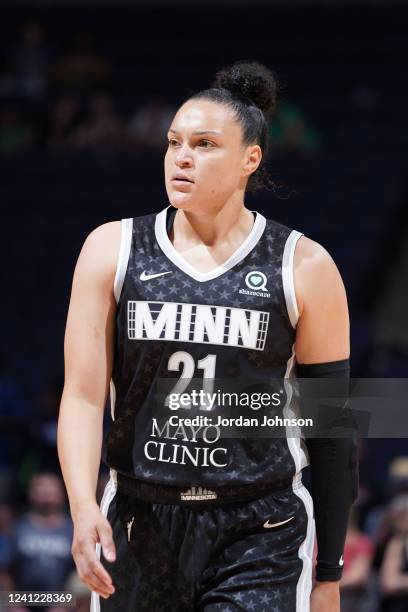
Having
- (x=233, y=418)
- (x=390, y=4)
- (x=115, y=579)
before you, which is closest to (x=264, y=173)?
(x=233, y=418)

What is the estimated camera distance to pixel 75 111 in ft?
32.4

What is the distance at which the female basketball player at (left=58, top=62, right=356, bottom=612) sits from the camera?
2.83m

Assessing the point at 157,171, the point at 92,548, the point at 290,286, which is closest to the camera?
the point at 92,548

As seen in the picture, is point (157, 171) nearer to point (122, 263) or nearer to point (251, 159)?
point (251, 159)

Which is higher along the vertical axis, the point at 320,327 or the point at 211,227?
the point at 211,227

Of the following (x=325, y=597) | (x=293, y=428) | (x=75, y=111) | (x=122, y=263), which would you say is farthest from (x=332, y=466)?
(x=75, y=111)

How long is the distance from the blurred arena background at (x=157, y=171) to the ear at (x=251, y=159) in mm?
3326

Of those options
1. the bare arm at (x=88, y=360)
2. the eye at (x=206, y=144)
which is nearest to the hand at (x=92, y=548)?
the bare arm at (x=88, y=360)

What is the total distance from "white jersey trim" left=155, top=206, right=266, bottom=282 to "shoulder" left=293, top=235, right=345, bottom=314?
0.13m

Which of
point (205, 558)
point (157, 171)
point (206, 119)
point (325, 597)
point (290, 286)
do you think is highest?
point (206, 119)

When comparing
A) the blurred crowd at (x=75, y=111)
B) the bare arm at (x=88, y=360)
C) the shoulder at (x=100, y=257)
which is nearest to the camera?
the bare arm at (x=88, y=360)

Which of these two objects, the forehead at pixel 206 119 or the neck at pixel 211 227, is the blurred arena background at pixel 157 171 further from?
the forehead at pixel 206 119

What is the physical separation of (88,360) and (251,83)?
86 centimetres

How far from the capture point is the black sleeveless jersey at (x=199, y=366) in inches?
112
